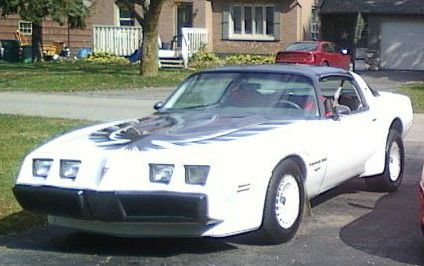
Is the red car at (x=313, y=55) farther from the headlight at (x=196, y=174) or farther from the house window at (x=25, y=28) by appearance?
the headlight at (x=196, y=174)

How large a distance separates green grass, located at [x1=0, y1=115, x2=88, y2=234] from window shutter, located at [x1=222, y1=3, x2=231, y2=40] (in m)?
22.1

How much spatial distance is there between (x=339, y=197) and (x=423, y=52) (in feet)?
95.5

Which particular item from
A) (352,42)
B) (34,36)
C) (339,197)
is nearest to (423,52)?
(352,42)

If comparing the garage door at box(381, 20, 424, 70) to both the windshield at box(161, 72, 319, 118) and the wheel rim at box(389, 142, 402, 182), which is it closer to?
the wheel rim at box(389, 142, 402, 182)

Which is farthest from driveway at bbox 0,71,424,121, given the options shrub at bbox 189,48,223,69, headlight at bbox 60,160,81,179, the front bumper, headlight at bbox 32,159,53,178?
shrub at bbox 189,48,223,69

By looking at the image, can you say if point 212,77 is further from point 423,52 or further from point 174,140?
point 423,52

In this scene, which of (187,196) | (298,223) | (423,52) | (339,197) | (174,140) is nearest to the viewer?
(187,196)

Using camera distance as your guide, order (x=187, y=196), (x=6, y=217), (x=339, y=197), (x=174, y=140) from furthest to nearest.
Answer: (x=339, y=197)
(x=6, y=217)
(x=174, y=140)
(x=187, y=196)

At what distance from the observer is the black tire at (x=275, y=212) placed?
269 inches

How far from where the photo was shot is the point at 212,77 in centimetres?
859

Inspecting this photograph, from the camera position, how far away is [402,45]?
122ft

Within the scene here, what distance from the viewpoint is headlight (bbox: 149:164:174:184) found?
642 cm

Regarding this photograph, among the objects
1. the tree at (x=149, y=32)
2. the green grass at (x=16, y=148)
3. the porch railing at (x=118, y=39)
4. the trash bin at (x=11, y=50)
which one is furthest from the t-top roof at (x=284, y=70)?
the trash bin at (x=11, y=50)

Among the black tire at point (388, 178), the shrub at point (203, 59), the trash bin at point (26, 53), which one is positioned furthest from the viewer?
the trash bin at point (26, 53)
